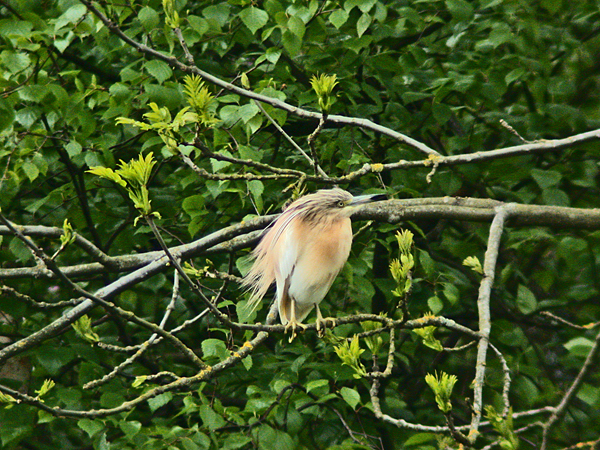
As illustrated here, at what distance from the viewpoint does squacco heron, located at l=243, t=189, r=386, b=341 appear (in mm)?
3031

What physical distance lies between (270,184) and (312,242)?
0.99 m

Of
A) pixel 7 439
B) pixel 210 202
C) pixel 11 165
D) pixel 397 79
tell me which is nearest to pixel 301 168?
pixel 210 202

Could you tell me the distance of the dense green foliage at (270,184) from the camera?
3.63 m

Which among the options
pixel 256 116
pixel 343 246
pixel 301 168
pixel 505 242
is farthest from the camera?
pixel 505 242

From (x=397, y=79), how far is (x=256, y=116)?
1.46m

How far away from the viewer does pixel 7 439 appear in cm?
361

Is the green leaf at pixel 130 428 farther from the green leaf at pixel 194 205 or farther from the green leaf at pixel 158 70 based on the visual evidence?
the green leaf at pixel 158 70

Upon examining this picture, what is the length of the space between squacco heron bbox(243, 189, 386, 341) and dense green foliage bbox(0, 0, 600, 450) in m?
0.33

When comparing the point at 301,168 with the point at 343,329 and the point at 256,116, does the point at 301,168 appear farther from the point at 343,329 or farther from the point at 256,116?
the point at 343,329

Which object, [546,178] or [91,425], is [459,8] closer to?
[546,178]

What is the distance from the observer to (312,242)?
303cm

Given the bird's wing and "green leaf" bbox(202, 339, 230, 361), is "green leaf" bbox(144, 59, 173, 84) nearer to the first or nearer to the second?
the bird's wing

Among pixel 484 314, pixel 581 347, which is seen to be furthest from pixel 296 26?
pixel 581 347

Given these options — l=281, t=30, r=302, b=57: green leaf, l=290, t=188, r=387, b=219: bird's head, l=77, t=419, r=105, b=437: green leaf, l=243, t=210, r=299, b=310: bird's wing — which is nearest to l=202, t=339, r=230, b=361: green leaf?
l=243, t=210, r=299, b=310: bird's wing
